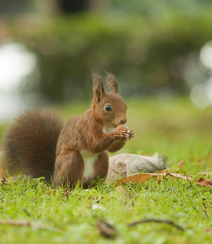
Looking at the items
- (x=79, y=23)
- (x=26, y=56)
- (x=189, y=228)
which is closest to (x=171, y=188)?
(x=189, y=228)

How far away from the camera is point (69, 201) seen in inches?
82.5

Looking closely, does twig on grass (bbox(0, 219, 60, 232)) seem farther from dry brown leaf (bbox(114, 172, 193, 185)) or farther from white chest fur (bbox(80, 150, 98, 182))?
dry brown leaf (bbox(114, 172, 193, 185))

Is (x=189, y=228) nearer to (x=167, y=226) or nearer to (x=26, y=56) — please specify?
(x=167, y=226)

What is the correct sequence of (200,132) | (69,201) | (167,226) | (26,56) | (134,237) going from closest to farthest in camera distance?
(134,237), (167,226), (69,201), (200,132), (26,56)

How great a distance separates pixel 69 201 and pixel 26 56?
20.5 ft

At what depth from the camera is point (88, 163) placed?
250 cm

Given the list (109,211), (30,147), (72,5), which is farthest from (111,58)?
(109,211)

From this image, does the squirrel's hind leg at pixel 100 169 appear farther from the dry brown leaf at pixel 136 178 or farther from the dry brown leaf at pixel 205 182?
the dry brown leaf at pixel 205 182

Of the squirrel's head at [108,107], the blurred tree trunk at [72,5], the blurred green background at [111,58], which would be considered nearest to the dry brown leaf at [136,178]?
the squirrel's head at [108,107]

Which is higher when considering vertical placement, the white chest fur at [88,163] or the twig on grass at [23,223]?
the white chest fur at [88,163]

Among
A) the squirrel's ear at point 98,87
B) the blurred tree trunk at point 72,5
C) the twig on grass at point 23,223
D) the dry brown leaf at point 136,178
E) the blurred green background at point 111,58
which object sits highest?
the blurred tree trunk at point 72,5

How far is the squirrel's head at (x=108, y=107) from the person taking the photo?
91.9 inches

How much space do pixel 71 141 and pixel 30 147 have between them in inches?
16.6

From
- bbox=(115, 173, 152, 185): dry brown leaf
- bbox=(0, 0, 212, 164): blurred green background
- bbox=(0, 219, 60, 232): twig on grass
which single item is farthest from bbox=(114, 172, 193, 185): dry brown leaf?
bbox=(0, 0, 212, 164): blurred green background
